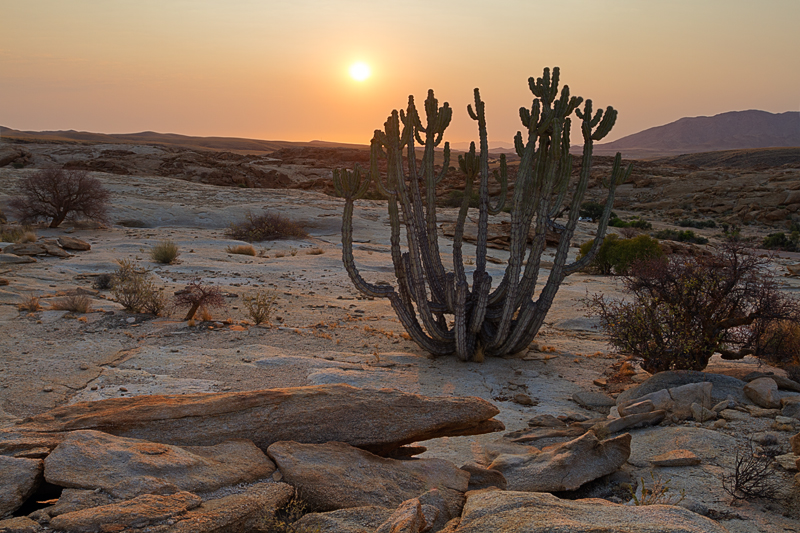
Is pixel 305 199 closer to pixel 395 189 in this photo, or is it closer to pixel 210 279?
pixel 210 279

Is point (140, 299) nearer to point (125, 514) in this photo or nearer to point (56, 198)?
point (125, 514)

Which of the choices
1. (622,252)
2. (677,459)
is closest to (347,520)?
(677,459)

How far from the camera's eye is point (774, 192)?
33.5 meters

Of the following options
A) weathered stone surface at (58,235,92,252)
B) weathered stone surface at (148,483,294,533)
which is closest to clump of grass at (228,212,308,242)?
weathered stone surface at (58,235,92,252)

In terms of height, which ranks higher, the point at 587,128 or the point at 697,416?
the point at 587,128

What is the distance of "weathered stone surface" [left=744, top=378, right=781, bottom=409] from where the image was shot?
540cm

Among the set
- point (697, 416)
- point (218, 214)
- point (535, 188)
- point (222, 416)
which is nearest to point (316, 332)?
point (535, 188)

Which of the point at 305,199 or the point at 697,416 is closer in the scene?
the point at 697,416

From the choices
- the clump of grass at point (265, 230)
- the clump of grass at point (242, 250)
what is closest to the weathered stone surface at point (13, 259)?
the clump of grass at point (242, 250)

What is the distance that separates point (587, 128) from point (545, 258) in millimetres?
11700

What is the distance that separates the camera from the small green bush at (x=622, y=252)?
15258 mm

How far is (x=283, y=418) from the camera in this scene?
405 cm

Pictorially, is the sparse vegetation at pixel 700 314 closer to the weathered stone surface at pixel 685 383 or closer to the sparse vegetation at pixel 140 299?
the weathered stone surface at pixel 685 383

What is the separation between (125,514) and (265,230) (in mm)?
17591
